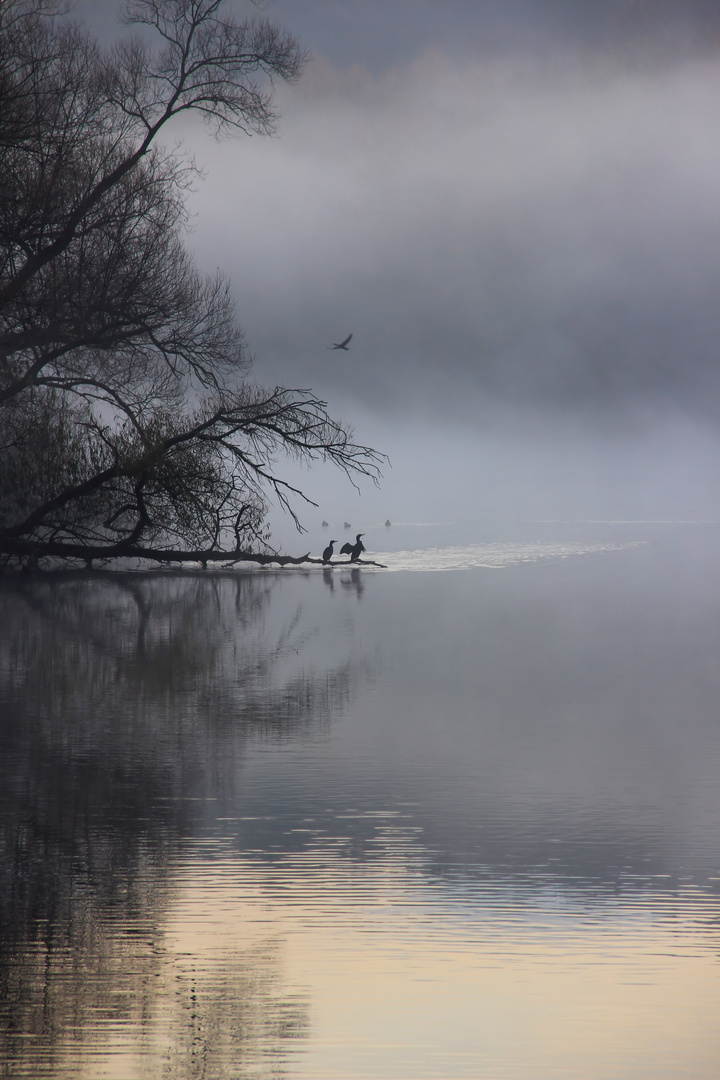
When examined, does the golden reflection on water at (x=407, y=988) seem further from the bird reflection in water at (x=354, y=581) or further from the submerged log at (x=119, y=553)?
the submerged log at (x=119, y=553)

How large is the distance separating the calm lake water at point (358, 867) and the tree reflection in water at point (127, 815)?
16 millimetres

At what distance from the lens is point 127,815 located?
19.4 ft

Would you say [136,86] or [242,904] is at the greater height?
[136,86]

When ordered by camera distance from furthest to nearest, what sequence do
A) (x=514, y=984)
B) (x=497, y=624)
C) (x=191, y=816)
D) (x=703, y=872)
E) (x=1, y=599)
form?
(x=1, y=599) < (x=497, y=624) < (x=191, y=816) < (x=703, y=872) < (x=514, y=984)

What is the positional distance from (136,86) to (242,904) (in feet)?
59.4

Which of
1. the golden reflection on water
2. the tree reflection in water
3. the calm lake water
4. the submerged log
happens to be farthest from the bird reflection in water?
the golden reflection on water

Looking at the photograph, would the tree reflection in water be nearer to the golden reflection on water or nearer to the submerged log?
the golden reflection on water

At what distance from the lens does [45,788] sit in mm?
6484

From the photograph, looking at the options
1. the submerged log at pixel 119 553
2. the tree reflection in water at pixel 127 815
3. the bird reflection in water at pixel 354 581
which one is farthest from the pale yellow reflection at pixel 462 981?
the submerged log at pixel 119 553

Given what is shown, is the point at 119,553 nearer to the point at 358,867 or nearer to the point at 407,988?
the point at 358,867

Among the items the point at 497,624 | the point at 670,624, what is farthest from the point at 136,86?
the point at 670,624

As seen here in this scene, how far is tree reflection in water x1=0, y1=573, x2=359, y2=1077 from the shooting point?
12.0 feet

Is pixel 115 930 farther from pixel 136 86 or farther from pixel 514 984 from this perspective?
pixel 136 86

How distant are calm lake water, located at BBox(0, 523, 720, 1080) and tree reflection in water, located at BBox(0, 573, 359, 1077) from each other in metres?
0.02
